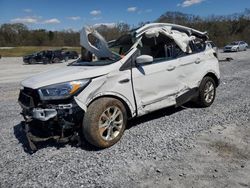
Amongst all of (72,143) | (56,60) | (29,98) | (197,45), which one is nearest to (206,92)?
(197,45)

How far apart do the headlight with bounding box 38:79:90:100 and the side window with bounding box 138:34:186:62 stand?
1.96 metres

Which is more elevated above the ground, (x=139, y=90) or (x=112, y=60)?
(x=112, y=60)

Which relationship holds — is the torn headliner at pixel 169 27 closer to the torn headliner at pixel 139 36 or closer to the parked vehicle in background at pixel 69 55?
the torn headliner at pixel 139 36

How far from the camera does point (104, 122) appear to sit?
4.31 meters

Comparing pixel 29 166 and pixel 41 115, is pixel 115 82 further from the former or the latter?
pixel 29 166

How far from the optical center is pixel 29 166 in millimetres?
3883

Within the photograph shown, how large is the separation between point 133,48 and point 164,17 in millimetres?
46939

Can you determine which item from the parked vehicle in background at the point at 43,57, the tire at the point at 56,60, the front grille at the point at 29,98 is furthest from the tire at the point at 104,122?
the tire at the point at 56,60

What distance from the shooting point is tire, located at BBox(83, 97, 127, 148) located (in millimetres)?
4105

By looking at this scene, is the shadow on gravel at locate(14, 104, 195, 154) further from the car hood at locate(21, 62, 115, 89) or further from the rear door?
the car hood at locate(21, 62, 115, 89)

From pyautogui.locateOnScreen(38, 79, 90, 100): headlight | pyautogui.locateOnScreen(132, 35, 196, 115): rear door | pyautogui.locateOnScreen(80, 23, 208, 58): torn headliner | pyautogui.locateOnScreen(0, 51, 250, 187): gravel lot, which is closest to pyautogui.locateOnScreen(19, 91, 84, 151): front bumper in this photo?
pyautogui.locateOnScreen(38, 79, 90, 100): headlight

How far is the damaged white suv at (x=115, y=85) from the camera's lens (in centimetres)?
409

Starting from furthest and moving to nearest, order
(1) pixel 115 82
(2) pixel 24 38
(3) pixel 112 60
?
1. (2) pixel 24 38
2. (3) pixel 112 60
3. (1) pixel 115 82

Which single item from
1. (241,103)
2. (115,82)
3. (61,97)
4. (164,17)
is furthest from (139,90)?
(164,17)
